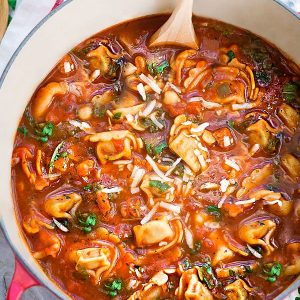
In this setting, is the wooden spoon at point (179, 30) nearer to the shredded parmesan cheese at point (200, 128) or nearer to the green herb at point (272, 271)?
the shredded parmesan cheese at point (200, 128)

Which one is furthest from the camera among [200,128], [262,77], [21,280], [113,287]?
[262,77]

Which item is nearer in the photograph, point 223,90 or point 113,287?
point 113,287

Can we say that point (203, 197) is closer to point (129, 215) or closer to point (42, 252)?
point (129, 215)

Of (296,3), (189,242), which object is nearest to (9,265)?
(189,242)

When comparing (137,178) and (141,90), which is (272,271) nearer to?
(137,178)

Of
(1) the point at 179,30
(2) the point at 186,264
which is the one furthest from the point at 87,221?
(1) the point at 179,30

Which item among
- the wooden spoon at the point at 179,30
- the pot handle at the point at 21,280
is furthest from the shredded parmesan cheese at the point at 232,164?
the pot handle at the point at 21,280

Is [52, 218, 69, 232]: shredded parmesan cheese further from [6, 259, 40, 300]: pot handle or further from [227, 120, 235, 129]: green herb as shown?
[227, 120, 235, 129]: green herb
